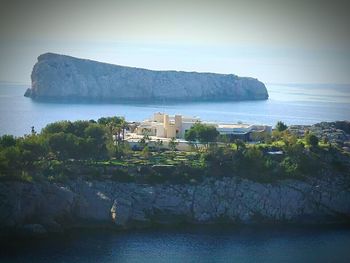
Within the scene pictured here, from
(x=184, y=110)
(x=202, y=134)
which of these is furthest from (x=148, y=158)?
(x=184, y=110)

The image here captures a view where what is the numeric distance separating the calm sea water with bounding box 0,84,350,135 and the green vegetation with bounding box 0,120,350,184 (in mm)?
19841

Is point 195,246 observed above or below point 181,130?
below

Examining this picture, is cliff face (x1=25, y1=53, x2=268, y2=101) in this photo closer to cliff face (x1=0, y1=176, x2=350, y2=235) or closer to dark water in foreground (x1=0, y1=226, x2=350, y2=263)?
cliff face (x1=0, y1=176, x2=350, y2=235)

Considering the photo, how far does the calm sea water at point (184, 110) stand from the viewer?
257 ft

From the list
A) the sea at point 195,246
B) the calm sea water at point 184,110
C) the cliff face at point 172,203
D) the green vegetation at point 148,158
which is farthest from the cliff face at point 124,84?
the sea at point 195,246

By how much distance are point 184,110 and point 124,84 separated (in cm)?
1683

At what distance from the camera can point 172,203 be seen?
42656 millimetres

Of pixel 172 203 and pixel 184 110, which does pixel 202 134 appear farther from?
pixel 184 110

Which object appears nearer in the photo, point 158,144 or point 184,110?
point 158,144

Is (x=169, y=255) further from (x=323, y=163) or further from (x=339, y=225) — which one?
(x=323, y=163)

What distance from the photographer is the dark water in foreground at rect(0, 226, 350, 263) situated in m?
36.0

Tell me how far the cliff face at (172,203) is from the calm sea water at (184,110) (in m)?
25.4

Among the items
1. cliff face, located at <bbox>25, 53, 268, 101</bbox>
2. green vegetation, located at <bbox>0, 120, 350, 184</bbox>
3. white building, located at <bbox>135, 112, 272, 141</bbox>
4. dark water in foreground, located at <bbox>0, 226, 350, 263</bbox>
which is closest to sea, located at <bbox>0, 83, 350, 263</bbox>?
dark water in foreground, located at <bbox>0, 226, 350, 263</bbox>

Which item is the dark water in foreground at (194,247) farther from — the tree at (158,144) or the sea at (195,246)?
the tree at (158,144)
